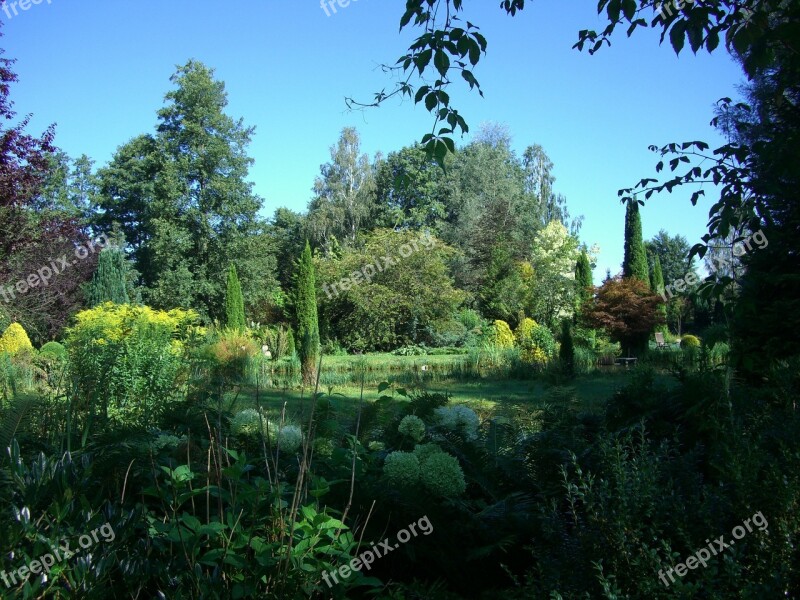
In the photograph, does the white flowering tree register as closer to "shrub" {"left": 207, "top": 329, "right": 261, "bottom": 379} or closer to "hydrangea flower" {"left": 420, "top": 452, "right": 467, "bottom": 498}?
"shrub" {"left": 207, "top": 329, "right": 261, "bottom": 379}

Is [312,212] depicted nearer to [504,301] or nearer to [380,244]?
[380,244]

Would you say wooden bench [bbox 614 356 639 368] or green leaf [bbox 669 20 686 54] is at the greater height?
green leaf [bbox 669 20 686 54]

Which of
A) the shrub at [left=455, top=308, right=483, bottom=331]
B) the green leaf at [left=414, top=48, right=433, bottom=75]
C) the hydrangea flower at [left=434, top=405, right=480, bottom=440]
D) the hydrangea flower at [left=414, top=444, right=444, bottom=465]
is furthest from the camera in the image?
the shrub at [left=455, top=308, right=483, bottom=331]

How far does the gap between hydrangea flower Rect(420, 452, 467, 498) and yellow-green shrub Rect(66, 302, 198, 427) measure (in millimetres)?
1556

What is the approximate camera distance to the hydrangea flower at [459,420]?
3031 mm

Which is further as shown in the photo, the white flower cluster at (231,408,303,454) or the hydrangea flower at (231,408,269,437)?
the hydrangea flower at (231,408,269,437)

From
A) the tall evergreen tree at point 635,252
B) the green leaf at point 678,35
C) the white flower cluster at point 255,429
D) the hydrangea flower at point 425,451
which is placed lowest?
the hydrangea flower at point 425,451

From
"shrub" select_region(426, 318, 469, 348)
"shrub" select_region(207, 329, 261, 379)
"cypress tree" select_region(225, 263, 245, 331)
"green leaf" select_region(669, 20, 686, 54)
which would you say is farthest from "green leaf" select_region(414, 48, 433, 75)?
"shrub" select_region(426, 318, 469, 348)

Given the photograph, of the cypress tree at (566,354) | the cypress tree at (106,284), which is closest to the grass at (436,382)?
the cypress tree at (566,354)

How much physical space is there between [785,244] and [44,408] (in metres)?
4.82

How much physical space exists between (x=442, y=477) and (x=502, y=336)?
1588 cm

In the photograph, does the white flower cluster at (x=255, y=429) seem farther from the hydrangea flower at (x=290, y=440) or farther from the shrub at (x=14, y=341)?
the shrub at (x=14, y=341)

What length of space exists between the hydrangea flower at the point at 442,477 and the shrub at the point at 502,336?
14.6m

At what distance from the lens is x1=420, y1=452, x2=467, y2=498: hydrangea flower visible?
2.27 m
